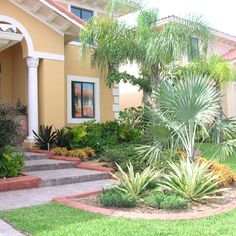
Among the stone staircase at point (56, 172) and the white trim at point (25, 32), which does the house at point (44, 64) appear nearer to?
the white trim at point (25, 32)

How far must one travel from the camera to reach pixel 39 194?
830 cm

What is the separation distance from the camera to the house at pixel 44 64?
535 inches

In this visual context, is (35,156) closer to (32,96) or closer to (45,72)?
(32,96)

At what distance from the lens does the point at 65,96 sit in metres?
15.6

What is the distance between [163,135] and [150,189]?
1278 millimetres

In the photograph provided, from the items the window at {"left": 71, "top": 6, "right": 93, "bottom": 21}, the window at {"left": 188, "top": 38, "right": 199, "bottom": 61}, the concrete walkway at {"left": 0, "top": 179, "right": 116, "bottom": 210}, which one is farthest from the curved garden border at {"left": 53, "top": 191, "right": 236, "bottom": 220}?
the window at {"left": 71, "top": 6, "right": 93, "bottom": 21}

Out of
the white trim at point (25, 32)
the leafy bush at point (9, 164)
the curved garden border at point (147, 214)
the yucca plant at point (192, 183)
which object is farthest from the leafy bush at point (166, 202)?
the white trim at point (25, 32)

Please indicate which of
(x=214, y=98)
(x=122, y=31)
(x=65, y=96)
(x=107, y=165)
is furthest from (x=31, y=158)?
(x=214, y=98)

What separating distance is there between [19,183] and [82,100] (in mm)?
7739

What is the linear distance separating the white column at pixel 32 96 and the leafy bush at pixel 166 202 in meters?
7.33

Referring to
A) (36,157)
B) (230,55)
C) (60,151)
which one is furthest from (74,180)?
(230,55)

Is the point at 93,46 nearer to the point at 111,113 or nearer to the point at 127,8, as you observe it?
the point at 127,8

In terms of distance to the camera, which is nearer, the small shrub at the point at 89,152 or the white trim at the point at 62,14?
the small shrub at the point at 89,152

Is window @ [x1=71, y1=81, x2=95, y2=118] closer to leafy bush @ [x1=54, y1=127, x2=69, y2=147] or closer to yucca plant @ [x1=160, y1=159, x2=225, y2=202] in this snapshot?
leafy bush @ [x1=54, y1=127, x2=69, y2=147]
